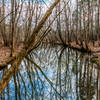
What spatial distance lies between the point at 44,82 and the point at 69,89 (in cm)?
138

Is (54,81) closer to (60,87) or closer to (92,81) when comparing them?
(60,87)

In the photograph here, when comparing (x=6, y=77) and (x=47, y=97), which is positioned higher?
(x=6, y=77)

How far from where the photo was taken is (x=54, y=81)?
7.33m

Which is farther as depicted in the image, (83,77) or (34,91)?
(83,77)

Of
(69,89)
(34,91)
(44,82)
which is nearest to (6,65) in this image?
(44,82)

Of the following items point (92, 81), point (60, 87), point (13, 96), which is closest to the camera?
point (13, 96)

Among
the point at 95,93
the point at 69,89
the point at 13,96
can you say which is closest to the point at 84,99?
the point at 95,93

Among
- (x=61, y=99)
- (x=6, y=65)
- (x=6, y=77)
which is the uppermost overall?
(x=6, y=77)

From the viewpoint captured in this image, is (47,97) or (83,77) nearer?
(47,97)

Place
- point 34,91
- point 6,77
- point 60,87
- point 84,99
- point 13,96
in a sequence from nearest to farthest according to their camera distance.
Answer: point 6,77 → point 84,99 → point 13,96 → point 34,91 → point 60,87

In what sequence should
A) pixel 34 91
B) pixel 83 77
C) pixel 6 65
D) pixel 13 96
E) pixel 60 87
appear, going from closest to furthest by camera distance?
pixel 13 96
pixel 34 91
pixel 60 87
pixel 83 77
pixel 6 65

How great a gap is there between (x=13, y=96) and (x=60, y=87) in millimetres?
1914

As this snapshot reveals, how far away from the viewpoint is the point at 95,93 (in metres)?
5.61

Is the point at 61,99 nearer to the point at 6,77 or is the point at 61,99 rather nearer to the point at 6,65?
the point at 6,77
